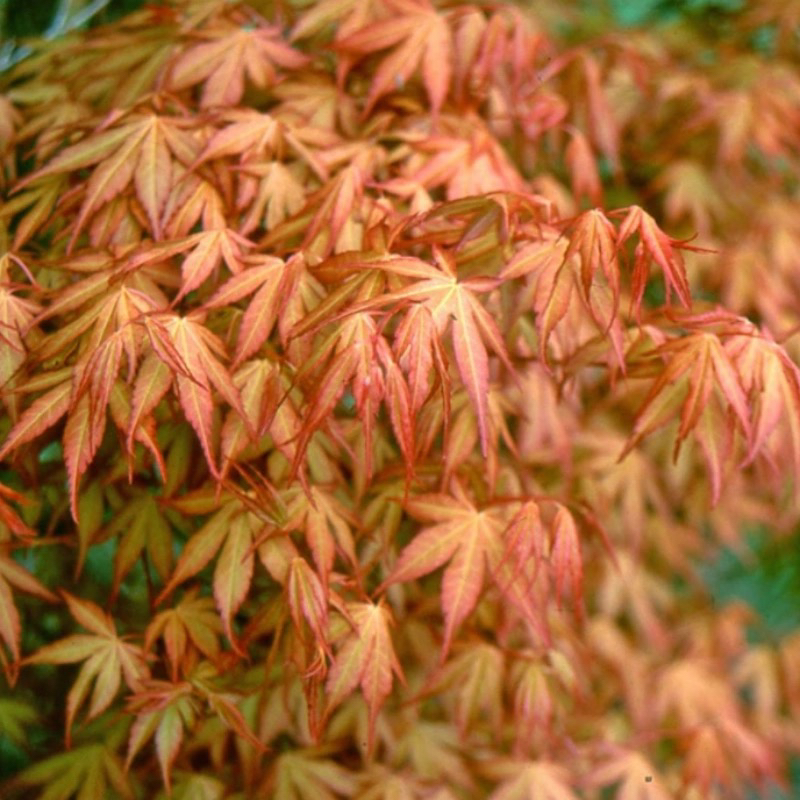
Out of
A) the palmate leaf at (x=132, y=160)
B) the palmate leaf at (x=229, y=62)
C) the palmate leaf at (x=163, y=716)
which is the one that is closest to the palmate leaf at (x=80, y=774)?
the palmate leaf at (x=163, y=716)

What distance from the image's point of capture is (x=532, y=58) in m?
1.47

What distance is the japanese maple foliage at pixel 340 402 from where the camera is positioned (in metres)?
1.04

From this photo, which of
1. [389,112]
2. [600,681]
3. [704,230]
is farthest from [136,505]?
[704,230]

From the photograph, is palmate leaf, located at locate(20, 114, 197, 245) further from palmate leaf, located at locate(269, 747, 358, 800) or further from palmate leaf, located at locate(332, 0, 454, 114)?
palmate leaf, located at locate(269, 747, 358, 800)

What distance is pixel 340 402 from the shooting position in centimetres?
125

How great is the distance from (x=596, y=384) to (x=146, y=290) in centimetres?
79

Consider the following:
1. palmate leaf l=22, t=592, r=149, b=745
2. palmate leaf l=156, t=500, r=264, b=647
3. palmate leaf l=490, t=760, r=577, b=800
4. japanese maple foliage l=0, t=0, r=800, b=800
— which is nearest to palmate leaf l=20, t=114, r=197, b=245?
japanese maple foliage l=0, t=0, r=800, b=800

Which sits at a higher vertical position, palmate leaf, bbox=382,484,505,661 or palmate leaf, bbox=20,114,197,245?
palmate leaf, bbox=20,114,197,245

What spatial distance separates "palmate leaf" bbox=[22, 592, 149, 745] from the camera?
1.14 metres

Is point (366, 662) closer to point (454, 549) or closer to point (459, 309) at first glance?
point (454, 549)

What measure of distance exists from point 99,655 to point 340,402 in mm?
389

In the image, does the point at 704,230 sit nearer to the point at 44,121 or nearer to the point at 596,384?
the point at 596,384

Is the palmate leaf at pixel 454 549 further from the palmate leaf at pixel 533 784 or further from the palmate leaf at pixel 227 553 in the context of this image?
the palmate leaf at pixel 533 784

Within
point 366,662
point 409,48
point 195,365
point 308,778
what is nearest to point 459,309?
point 195,365
